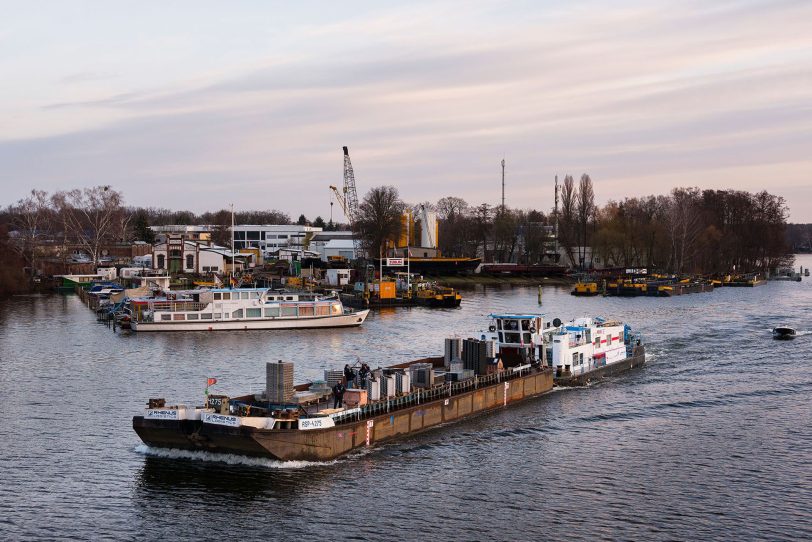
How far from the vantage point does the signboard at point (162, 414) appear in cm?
3447

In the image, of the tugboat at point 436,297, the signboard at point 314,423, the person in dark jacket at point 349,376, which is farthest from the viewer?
the tugboat at point 436,297

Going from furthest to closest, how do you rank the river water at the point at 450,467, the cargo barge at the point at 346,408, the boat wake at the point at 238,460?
the boat wake at the point at 238,460 < the cargo barge at the point at 346,408 < the river water at the point at 450,467

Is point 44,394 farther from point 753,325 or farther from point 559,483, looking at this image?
point 753,325

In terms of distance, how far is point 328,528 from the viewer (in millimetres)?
28766

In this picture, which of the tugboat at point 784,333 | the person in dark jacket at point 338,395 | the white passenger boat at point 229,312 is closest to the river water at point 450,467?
the person in dark jacket at point 338,395

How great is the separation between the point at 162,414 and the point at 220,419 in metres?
2.73

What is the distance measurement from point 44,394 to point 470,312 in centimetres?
6148

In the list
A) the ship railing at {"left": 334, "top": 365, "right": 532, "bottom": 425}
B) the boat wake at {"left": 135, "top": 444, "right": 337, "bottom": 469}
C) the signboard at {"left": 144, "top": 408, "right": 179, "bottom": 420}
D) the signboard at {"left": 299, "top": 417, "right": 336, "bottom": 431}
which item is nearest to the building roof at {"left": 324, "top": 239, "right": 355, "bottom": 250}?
the ship railing at {"left": 334, "top": 365, "right": 532, "bottom": 425}

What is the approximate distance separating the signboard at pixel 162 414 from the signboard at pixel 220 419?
4.16ft

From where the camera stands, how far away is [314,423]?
3431 cm

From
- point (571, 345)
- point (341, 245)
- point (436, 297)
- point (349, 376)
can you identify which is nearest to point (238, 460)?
point (349, 376)

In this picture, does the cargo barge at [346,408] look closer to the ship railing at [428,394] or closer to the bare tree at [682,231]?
the ship railing at [428,394]

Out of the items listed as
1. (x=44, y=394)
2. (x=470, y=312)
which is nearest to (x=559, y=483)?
(x=44, y=394)

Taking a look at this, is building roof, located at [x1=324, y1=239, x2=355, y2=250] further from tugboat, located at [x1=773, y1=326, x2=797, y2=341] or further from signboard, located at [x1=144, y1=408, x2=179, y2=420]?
signboard, located at [x1=144, y1=408, x2=179, y2=420]
